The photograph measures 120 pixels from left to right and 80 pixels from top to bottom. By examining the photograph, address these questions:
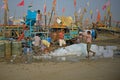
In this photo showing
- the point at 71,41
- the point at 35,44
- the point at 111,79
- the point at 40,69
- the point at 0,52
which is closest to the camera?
the point at 111,79

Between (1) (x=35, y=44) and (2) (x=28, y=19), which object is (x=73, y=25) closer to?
(2) (x=28, y=19)

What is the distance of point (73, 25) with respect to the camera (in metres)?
19.2

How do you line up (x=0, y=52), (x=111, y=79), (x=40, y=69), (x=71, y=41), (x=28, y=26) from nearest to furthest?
1. (x=111, y=79)
2. (x=40, y=69)
3. (x=0, y=52)
4. (x=28, y=26)
5. (x=71, y=41)

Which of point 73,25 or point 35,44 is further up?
point 73,25

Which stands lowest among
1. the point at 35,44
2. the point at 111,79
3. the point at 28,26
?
the point at 111,79

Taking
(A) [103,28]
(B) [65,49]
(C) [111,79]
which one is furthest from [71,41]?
(A) [103,28]

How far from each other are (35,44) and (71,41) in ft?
18.2

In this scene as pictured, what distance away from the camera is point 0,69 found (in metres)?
9.14

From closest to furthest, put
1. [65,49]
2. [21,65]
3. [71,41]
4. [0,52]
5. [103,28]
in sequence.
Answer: [21,65] → [0,52] → [65,49] → [71,41] → [103,28]

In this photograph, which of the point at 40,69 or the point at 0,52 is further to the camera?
the point at 0,52

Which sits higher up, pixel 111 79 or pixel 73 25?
pixel 73 25

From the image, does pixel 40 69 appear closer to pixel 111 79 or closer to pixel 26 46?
pixel 111 79

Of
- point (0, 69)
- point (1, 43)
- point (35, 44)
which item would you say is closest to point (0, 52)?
point (1, 43)

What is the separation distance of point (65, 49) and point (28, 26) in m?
2.90
